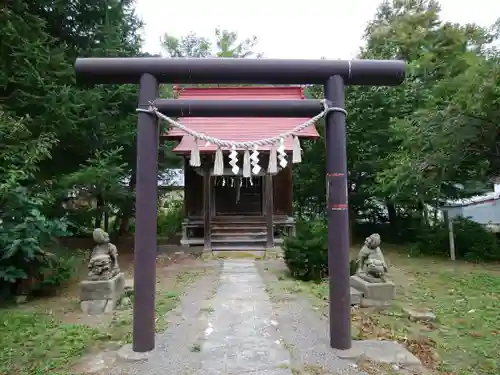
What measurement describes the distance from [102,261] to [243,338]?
2789 millimetres

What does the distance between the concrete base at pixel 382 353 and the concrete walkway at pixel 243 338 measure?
641 millimetres

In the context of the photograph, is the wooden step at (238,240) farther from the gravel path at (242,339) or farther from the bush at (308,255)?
the gravel path at (242,339)

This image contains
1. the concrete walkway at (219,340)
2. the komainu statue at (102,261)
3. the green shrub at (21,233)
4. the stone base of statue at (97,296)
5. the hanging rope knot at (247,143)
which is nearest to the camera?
Answer: the concrete walkway at (219,340)

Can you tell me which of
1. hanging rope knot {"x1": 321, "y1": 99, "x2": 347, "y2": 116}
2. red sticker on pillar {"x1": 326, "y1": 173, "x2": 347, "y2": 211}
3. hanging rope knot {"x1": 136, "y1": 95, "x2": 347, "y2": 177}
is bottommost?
red sticker on pillar {"x1": 326, "y1": 173, "x2": 347, "y2": 211}

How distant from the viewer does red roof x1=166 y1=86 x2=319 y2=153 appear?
11250mm

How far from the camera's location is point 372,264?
5715 mm

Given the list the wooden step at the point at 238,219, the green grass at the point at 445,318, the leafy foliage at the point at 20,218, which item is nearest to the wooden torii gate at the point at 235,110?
the green grass at the point at 445,318

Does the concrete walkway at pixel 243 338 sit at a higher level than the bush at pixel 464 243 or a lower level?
lower

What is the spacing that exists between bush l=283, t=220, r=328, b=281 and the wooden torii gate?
3545mm

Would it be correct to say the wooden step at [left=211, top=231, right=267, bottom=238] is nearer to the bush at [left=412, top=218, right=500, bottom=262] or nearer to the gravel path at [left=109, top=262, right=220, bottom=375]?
the bush at [left=412, top=218, right=500, bottom=262]

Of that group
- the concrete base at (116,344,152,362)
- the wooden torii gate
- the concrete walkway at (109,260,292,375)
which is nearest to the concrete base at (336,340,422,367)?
the wooden torii gate

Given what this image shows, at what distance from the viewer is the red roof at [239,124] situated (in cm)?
1125

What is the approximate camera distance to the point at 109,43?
28.8 feet

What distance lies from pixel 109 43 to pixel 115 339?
281 inches
